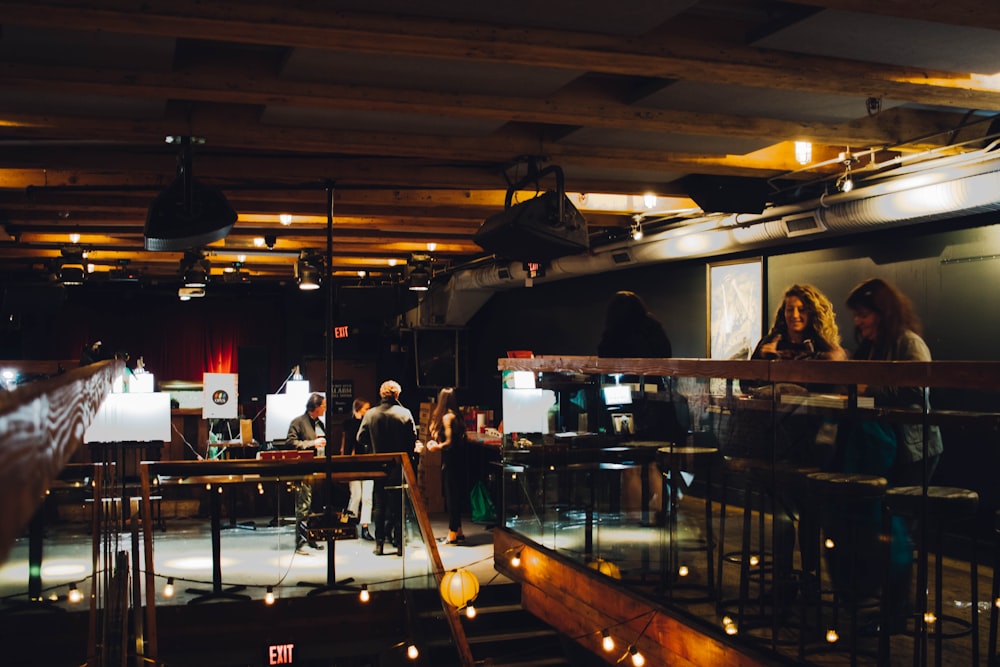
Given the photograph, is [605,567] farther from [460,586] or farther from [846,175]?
[846,175]

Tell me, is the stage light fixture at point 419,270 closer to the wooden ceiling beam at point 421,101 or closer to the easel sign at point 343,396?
the easel sign at point 343,396

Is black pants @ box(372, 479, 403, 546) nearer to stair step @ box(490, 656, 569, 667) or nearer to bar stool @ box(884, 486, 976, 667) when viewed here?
stair step @ box(490, 656, 569, 667)

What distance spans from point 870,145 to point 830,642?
116 inches

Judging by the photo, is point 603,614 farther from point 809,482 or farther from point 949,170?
point 949,170

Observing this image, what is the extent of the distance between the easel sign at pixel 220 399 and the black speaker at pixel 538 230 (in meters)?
6.42

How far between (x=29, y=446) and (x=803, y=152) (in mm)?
6251

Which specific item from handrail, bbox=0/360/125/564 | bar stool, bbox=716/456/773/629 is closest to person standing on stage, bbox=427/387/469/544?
bar stool, bbox=716/456/773/629

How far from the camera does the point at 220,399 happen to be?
36.5 feet

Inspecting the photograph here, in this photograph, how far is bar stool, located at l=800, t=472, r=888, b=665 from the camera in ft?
11.6

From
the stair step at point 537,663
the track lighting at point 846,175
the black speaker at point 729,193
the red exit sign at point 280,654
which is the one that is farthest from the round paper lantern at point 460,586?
the track lighting at point 846,175

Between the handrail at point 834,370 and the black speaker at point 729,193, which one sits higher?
the black speaker at point 729,193

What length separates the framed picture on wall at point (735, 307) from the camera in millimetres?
7840

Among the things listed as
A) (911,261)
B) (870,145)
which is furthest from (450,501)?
(870,145)

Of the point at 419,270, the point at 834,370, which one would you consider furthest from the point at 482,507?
the point at 834,370
